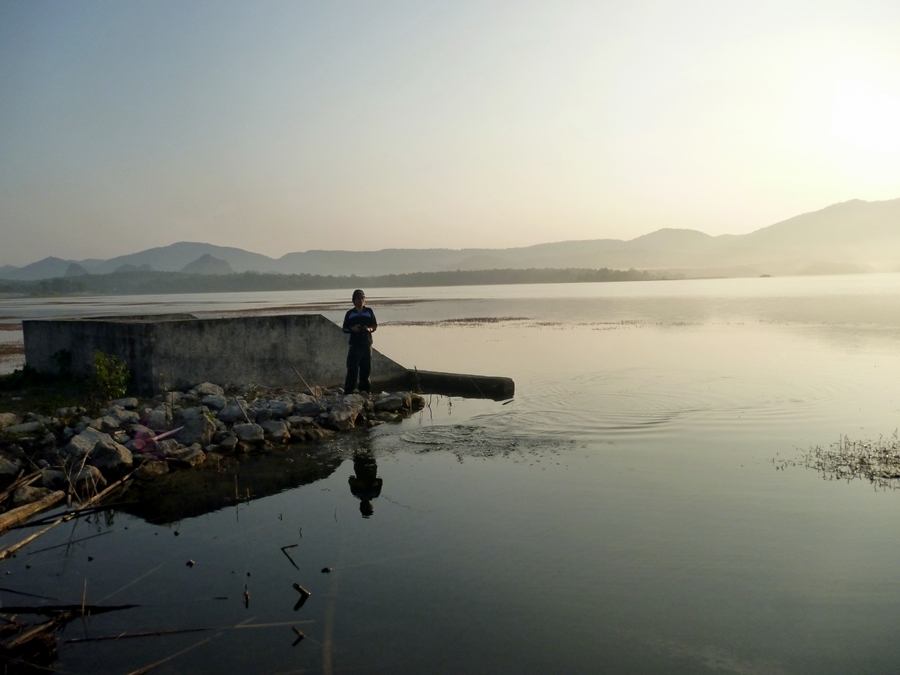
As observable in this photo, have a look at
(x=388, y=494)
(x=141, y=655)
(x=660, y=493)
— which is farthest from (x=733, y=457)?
(x=141, y=655)

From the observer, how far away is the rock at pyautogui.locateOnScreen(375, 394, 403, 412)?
14133mm

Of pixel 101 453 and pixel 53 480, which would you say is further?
pixel 101 453

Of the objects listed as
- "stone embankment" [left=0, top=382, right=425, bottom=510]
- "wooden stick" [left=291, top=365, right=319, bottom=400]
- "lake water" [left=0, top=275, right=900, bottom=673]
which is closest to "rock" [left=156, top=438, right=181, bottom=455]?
"stone embankment" [left=0, top=382, right=425, bottom=510]

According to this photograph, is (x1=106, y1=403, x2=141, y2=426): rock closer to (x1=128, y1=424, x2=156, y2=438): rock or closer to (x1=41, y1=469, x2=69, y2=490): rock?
(x1=128, y1=424, x2=156, y2=438): rock

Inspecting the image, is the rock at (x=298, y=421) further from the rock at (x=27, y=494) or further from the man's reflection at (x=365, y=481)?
the rock at (x=27, y=494)

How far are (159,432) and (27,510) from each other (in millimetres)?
3230

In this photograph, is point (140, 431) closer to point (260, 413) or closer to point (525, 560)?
point (260, 413)

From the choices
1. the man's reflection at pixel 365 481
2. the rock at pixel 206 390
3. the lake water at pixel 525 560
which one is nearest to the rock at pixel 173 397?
the rock at pixel 206 390

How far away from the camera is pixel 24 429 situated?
1043 centimetres

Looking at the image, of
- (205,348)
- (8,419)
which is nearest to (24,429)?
(8,419)

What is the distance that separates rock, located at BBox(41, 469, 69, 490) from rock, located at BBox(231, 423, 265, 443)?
2.66 m

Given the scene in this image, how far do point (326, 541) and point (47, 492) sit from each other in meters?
3.67

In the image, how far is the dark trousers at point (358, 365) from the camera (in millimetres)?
14359

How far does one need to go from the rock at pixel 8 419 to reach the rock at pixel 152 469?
2689 millimetres
